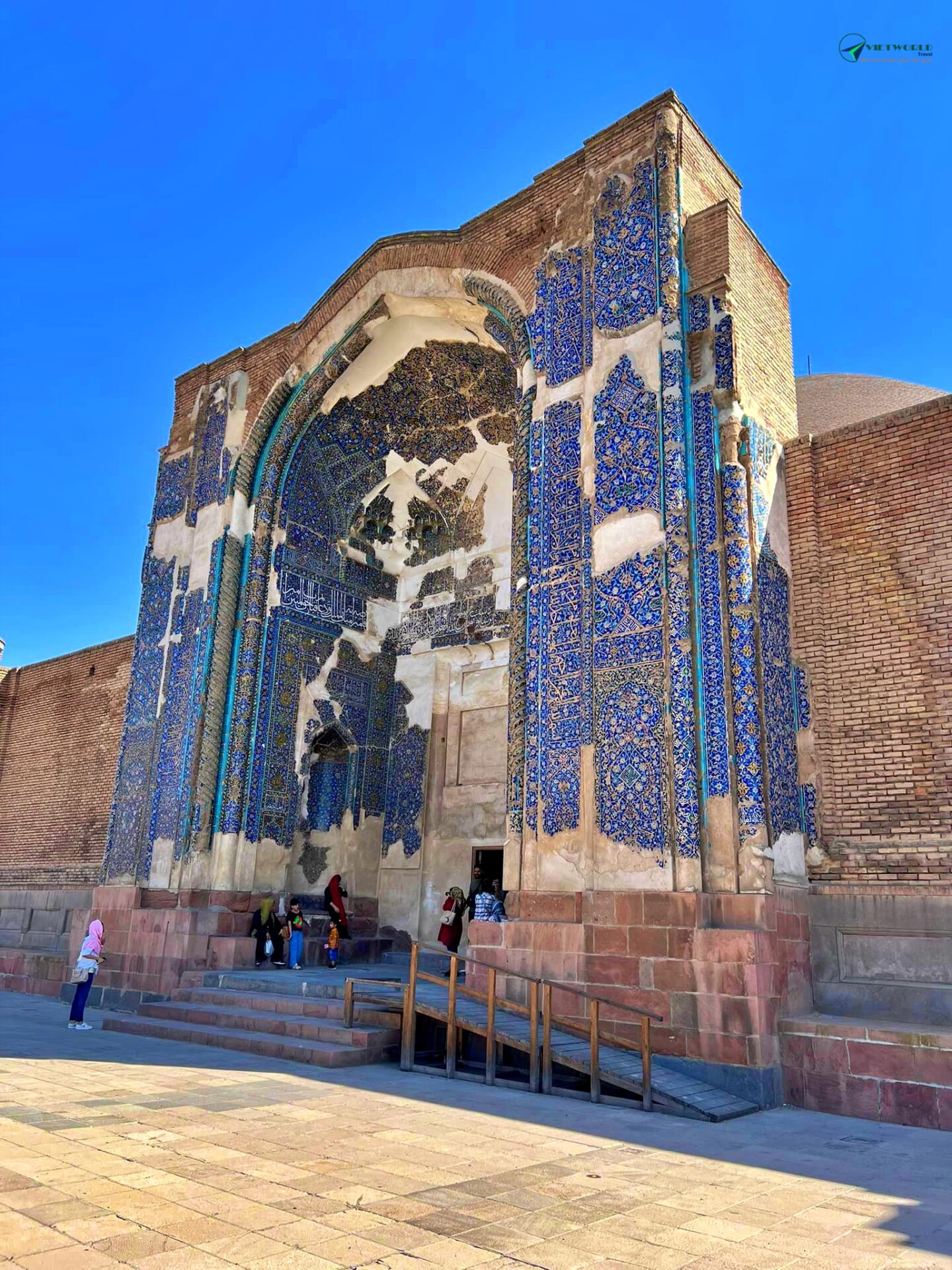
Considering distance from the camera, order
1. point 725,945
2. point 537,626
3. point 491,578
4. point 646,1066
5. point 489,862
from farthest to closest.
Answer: point 491,578, point 489,862, point 537,626, point 725,945, point 646,1066

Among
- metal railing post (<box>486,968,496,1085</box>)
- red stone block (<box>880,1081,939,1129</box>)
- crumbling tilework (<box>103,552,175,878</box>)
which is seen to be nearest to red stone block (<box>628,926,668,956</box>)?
metal railing post (<box>486,968,496,1085</box>)

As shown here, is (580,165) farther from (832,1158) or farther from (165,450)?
(832,1158)

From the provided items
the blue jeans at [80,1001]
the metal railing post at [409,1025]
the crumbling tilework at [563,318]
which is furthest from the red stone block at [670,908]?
the blue jeans at [80,1001]

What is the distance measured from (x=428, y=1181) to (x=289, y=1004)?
4411mm

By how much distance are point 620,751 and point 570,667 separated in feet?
2.69

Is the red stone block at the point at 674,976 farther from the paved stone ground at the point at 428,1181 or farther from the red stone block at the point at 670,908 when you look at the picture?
the paved stone ground at the point at 428,1181

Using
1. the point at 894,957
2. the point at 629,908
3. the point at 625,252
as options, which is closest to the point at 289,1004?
the point at 629,908

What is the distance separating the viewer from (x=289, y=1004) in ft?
25.1

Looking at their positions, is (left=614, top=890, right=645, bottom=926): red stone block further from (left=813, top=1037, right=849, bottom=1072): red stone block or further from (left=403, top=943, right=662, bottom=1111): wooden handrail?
(left=813, top=1037, right=849, bottom=1072): red stone block

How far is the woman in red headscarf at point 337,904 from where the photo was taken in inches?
408

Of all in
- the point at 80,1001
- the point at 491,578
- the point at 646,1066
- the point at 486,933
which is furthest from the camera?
the point at 491,578

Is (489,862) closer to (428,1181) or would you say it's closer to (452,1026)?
(452,1026)

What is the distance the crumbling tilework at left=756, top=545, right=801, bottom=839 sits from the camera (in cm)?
668

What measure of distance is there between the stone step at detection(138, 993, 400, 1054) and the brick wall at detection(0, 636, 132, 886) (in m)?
4.89
